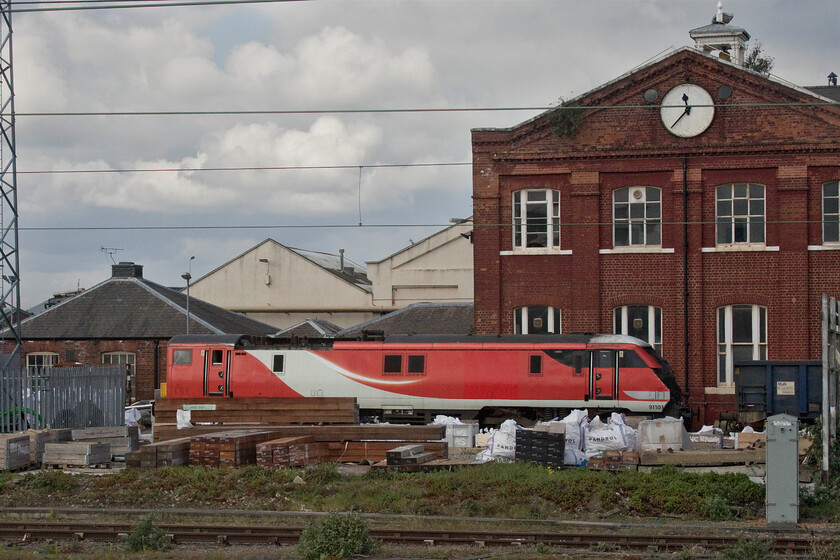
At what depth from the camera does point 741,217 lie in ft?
95.6

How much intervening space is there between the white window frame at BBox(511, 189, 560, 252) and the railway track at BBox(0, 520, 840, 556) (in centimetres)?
1658

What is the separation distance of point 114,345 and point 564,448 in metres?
28.9

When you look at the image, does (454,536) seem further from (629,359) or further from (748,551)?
(629,359)

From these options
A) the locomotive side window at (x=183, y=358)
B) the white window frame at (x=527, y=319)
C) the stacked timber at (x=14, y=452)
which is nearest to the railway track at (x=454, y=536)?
the stacked timber at (x=14, y=452)

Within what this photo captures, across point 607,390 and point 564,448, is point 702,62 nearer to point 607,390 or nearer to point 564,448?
point 607,390

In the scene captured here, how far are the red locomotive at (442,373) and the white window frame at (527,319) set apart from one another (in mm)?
4794

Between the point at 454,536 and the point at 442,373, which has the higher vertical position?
the point at 442,373

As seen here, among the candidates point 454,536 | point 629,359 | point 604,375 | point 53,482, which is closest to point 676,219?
point 629,359

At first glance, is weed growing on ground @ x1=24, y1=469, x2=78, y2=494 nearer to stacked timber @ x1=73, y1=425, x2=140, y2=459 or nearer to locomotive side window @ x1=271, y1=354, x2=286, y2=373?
stacked timber @ x1=73, y1=425, x2=140, y2=459

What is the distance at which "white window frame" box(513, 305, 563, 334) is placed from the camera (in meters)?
30.3

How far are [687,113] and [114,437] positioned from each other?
18.5m

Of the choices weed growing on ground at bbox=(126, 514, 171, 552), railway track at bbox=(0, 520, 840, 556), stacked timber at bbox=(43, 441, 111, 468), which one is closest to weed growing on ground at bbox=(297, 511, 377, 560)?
railway track at bbox=(0, 520, 840, 556)

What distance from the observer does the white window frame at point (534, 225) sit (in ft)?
99.3

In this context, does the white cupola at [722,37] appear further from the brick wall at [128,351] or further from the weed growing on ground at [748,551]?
the weed growing on ground at [748,551]
